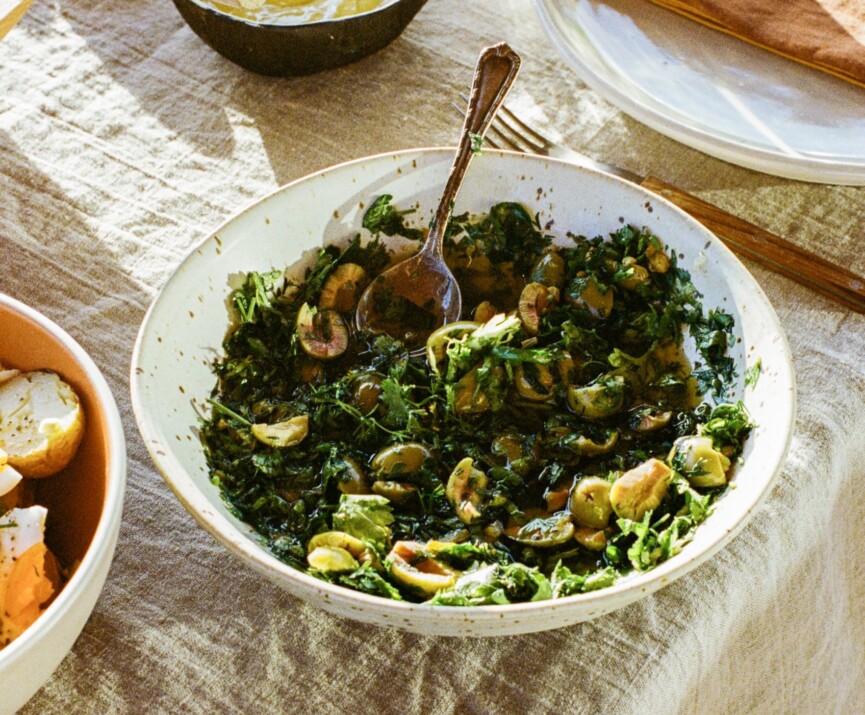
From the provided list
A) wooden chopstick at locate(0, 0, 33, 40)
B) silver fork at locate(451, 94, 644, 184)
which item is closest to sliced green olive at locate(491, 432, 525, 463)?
silver fork at locate(451, 94, 644, 184)

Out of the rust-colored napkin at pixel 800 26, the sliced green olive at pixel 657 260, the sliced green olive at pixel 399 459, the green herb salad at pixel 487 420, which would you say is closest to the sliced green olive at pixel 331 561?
the green herb salad at pixel 487 420

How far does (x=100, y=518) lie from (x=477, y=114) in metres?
0.60

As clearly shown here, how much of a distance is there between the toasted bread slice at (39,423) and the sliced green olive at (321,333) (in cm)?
25

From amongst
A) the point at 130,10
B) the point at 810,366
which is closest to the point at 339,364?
the point at 810,366

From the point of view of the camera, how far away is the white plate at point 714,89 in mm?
1061

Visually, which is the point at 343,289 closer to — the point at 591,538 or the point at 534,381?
the point at 534,381

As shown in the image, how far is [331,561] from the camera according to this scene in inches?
27.2

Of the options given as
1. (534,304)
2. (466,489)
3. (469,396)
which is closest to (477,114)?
(534,304)

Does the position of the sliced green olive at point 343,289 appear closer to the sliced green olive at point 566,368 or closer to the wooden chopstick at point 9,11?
the sliced green olive at point 566,368

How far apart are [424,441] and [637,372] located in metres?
0.24

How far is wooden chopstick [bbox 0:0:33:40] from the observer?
1.05 m

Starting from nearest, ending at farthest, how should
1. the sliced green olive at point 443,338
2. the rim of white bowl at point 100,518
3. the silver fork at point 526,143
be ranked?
the rim of white bowl at point 100,518
the sliced green olive at point 443,338
the silver fork at point 526,143

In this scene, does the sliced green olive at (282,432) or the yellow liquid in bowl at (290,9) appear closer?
the sliced green olive at (282,432)

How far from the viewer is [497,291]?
100cm
